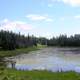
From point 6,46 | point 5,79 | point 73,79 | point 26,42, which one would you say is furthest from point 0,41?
point 5,79

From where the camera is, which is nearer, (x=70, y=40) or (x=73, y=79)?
(x=73, y=79)

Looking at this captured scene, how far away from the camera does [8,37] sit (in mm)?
146375

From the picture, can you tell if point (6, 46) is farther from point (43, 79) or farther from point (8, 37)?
point (43, 79)

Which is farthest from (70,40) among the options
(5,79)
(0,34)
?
(5,79)

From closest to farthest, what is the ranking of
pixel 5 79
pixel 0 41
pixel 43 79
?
pixel 5 79
pixel 43 79
pixel 0 41

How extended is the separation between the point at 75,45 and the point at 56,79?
550 feet

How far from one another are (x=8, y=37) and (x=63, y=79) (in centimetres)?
12131

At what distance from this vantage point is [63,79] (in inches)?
1049

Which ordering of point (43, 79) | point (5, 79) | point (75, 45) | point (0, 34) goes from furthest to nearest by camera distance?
point (75, 45)
point (0, 34)
point (43, 79)
point (5, 79)

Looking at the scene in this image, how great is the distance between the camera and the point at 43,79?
2575 centimetres

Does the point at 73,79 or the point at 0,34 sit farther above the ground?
the point at 0,34

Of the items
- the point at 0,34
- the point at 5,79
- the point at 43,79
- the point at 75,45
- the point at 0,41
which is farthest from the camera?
the point at 75,45

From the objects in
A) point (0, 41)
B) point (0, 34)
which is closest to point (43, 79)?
point (0, 41)

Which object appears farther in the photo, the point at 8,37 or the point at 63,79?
the point at 8,37
